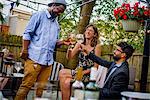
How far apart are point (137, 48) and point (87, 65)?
3085mm

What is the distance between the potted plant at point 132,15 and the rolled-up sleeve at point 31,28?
4.08 feet

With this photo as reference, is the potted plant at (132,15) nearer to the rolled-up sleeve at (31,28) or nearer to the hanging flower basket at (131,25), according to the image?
the hanging flower basket at (131,25)

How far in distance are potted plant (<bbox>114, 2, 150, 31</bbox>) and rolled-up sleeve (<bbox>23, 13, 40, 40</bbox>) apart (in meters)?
1.24

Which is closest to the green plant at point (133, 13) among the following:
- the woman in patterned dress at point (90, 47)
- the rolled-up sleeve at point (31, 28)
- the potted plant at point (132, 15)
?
the potted plant at point (132, 15)

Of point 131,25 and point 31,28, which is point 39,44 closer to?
point 31,28

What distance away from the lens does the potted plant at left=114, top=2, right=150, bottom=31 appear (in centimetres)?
415

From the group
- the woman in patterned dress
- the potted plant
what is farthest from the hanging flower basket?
the woman in patterned dress

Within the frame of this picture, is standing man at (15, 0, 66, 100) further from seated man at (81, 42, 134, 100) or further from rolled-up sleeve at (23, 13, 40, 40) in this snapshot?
seated man at (81, 42, 134, 100)

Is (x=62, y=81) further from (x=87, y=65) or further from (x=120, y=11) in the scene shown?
(x=120, y=11)

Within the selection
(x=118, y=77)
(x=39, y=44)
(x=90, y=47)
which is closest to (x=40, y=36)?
(x=39, y=44)

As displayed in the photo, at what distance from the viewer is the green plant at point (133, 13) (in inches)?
162

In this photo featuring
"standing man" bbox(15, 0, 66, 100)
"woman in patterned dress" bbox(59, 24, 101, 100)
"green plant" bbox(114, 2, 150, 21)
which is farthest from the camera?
"green plant" bbox(114, 2, 150, 21)

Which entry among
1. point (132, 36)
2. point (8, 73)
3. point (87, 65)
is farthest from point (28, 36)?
point (132, 36)

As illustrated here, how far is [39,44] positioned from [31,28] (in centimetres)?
19
